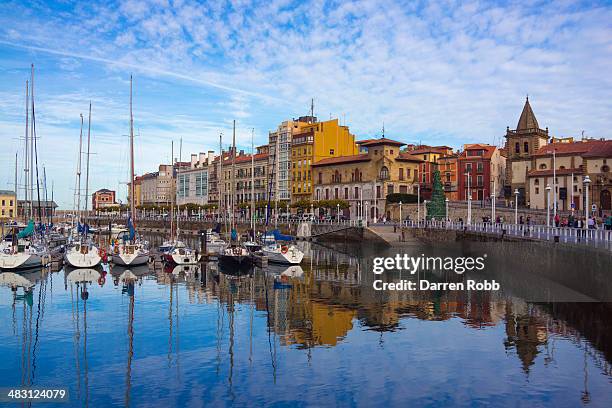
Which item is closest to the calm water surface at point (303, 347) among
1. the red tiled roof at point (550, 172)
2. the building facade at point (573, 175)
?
the building facade at point (573, 175)

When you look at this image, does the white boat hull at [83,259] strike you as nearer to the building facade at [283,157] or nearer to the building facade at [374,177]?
the building facade at [374,177]

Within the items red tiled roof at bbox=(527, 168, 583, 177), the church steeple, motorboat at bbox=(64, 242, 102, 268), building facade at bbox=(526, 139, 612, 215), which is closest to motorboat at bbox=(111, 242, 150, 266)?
motorboat at bbox=(64, 242, 102, 268)

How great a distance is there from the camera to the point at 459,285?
143 ft

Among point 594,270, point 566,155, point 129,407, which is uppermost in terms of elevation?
point 566,155

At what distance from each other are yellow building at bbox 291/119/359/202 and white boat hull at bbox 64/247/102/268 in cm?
7493

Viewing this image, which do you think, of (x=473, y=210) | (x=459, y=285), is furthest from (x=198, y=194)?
(x=459, y=285)

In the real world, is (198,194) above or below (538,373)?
above

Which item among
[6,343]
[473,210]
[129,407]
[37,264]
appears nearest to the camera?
[129,407]

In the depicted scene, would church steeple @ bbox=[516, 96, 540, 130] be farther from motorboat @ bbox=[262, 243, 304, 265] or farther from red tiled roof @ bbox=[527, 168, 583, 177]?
motorboat @ bbox=[262, 243, 304, 265]

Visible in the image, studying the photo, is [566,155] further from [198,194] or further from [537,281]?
[198,194]

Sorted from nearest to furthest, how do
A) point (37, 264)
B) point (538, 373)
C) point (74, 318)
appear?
1. point (538, 373)
2. point (74, 318)
3. point (37, 264)

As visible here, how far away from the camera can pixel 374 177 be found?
110 meters

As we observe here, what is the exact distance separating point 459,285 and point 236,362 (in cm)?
2507

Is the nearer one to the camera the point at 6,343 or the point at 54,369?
the point at 54,369
